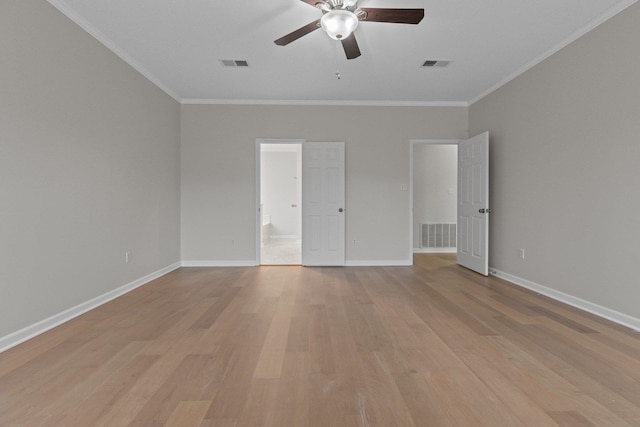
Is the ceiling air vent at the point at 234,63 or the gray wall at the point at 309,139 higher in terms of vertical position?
the ceiling air vent at the point at 234,63

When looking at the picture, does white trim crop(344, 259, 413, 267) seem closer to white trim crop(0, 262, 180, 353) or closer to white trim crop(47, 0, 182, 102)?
white trim crop(0, 262, 180, 353)

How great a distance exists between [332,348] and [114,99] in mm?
3548

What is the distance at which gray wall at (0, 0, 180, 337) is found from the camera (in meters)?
2.42

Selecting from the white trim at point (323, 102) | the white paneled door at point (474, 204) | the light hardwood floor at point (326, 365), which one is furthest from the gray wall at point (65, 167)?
the white paneled door at point (474, 204)

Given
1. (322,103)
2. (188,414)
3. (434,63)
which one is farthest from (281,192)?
(188,414)

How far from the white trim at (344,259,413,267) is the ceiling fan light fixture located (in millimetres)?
3859

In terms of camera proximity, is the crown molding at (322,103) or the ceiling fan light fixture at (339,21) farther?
the crown molding at (322,103)

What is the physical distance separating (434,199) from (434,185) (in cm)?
31

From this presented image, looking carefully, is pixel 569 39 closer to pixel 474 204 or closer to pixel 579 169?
pixel 579 169

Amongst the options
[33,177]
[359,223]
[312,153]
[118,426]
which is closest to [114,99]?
[33,177]

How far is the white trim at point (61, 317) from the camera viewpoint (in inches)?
93.9

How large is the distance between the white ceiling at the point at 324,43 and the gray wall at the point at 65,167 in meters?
0.41

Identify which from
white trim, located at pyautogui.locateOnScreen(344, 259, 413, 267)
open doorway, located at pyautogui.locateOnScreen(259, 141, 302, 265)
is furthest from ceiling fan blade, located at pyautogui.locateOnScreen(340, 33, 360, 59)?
open doorway, located at pyautogui.locateOnScreen(259, 141, 302, 265)

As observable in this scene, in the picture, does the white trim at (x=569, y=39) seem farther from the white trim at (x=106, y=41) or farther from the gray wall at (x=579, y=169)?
the white trim at (x=106, y=41)
